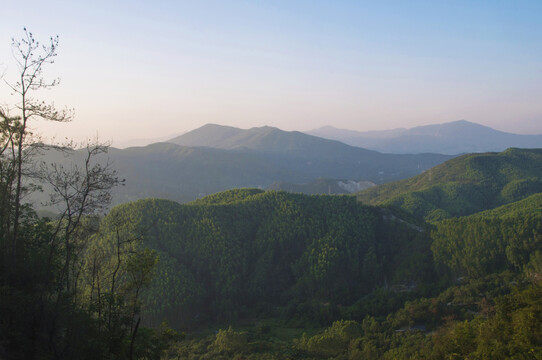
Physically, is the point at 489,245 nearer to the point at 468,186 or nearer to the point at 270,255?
the point at 270,255

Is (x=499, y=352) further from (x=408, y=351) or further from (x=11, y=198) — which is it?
(x=11, y=198)

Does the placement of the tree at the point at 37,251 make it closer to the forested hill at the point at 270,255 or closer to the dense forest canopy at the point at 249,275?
the dense forest canopy at the point at 249,275

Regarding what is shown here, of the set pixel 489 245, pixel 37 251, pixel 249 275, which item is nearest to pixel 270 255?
pixel 249 275

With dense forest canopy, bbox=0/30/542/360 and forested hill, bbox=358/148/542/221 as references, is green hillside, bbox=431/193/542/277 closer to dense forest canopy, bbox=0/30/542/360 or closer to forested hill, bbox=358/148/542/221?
dense forest canopy, bbox=0/30/542/360

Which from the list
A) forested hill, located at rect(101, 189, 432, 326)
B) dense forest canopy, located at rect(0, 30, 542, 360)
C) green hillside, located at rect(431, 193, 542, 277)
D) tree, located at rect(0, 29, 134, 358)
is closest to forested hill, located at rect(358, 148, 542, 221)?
dense forest canopy, located at rect(0, 30, 542, 360)

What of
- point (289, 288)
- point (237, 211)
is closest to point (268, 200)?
point (237, 211)

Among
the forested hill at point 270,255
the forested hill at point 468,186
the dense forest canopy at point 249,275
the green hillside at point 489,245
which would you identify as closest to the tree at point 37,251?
the dense forest canopy at point 249,275

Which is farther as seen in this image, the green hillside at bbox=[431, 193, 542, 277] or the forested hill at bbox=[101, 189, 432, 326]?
the forested hill at bbox=[101, 189, 432, 326]
